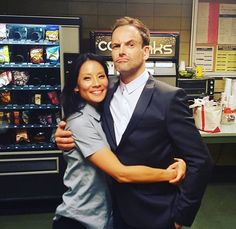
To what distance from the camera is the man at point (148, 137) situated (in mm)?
1304

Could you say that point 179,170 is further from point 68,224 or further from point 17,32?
point 17,32

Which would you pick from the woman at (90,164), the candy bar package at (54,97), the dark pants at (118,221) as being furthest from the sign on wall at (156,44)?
the dark pants at (118,221)

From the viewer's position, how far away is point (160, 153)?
1.36m

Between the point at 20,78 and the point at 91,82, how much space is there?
1.86 m

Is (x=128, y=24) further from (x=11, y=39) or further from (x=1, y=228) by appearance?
(x=1, y=228)

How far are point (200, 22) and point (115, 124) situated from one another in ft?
9.56

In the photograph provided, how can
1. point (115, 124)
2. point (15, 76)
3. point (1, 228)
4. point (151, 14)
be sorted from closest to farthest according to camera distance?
point (115, 124) < point (1, 228) < point (15, 76) < point (151, 14)

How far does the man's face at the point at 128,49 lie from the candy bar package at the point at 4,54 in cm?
193

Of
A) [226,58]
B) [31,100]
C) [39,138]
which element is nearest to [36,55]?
[31,100]

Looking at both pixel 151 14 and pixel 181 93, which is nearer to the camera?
pixel 181 93

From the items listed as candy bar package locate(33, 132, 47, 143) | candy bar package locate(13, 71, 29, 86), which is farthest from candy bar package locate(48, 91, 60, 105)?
candy bar package locate(33, 132, 47, 143)

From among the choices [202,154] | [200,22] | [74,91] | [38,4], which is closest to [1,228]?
[74,91]

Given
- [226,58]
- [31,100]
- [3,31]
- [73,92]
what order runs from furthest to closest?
1. [226,58]
2. [31,100]
3. [3,31]
4. [73,92]

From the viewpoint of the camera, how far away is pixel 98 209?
1457mm
